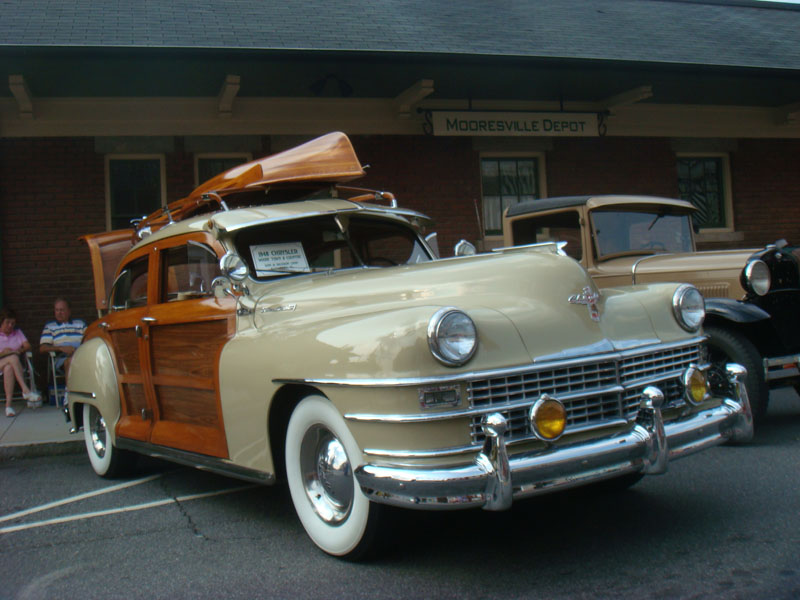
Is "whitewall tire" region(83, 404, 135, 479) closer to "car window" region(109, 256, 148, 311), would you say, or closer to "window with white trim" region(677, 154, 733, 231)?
"car window" region(109, 256, 148, 311)

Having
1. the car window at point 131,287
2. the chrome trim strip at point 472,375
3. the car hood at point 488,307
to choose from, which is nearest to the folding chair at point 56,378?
the car window at point 131,287

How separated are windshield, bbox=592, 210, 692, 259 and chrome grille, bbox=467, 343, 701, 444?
3.10 m

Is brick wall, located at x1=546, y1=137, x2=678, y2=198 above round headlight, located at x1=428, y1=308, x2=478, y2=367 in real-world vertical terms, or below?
above

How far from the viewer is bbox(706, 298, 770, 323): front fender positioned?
5590mm

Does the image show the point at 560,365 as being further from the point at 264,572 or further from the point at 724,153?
the point at 724,153

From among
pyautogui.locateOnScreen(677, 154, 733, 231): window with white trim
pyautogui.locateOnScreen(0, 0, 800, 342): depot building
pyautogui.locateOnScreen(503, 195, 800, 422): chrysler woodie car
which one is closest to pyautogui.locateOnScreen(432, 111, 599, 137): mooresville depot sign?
pyautogui.locateOnScreen(0, 0, 800, 342): depot building

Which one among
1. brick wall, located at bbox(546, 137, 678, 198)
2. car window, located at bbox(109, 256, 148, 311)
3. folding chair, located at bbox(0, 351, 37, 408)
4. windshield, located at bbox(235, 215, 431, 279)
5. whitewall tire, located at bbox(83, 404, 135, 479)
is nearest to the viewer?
windshield, located at bbox(235, 215, 431, 279)

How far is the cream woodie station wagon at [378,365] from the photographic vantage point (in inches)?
119

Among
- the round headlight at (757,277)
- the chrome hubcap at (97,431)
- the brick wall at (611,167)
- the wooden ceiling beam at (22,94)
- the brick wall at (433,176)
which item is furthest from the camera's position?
the brick wall at (611,167)

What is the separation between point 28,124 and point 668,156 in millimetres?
8612

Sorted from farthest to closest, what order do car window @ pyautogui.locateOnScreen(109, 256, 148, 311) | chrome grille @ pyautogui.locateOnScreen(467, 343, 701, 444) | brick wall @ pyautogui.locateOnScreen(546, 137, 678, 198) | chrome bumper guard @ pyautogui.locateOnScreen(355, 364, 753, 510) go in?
brick wall @ pyautogui.locateOnScreen(546, 137, 678, 198) < car window @ pyautogui.locateOnScreen(109, 256, 148, 311) < chrome grille @ pyautogui.locateOnScreen(467, 343, 701, 444) < chrome bumper guard @ pyautogui.locateOnScreen(355, 364, 753, 510)

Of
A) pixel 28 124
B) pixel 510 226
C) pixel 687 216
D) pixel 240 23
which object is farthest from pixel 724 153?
pixel 28 124

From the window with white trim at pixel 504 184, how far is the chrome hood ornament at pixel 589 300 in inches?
288

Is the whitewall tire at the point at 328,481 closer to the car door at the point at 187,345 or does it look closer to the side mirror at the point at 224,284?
the car door at the point at 187,345
